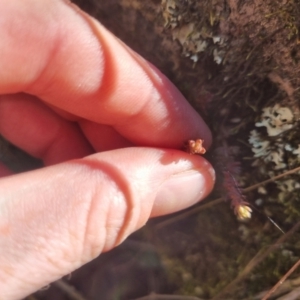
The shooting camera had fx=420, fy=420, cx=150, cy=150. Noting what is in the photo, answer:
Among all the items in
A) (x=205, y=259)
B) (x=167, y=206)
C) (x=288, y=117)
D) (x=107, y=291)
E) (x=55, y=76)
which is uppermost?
(x=288, y=117)

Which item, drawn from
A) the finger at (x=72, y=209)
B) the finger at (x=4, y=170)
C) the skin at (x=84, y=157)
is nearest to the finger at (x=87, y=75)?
the skin at (x=84, y=157)

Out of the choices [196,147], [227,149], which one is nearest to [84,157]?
[196,147]

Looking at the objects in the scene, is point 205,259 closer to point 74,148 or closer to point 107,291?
point 107,291

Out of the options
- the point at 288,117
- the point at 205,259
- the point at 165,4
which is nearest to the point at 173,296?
the point at 205,259

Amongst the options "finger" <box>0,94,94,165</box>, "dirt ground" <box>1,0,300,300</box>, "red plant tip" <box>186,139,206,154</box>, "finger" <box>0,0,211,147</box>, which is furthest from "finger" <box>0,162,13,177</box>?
"red plant tip" <box>186,139,206,154</box>

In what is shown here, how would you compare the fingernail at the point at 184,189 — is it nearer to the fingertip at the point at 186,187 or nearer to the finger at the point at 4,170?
the fingertip at the point at 186,187

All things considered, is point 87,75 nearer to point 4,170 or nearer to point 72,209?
point 72,209

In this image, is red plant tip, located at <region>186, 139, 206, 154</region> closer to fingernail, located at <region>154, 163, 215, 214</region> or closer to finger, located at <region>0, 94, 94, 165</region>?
fingernail, located at <region>154, 163, 215, 214</region>
